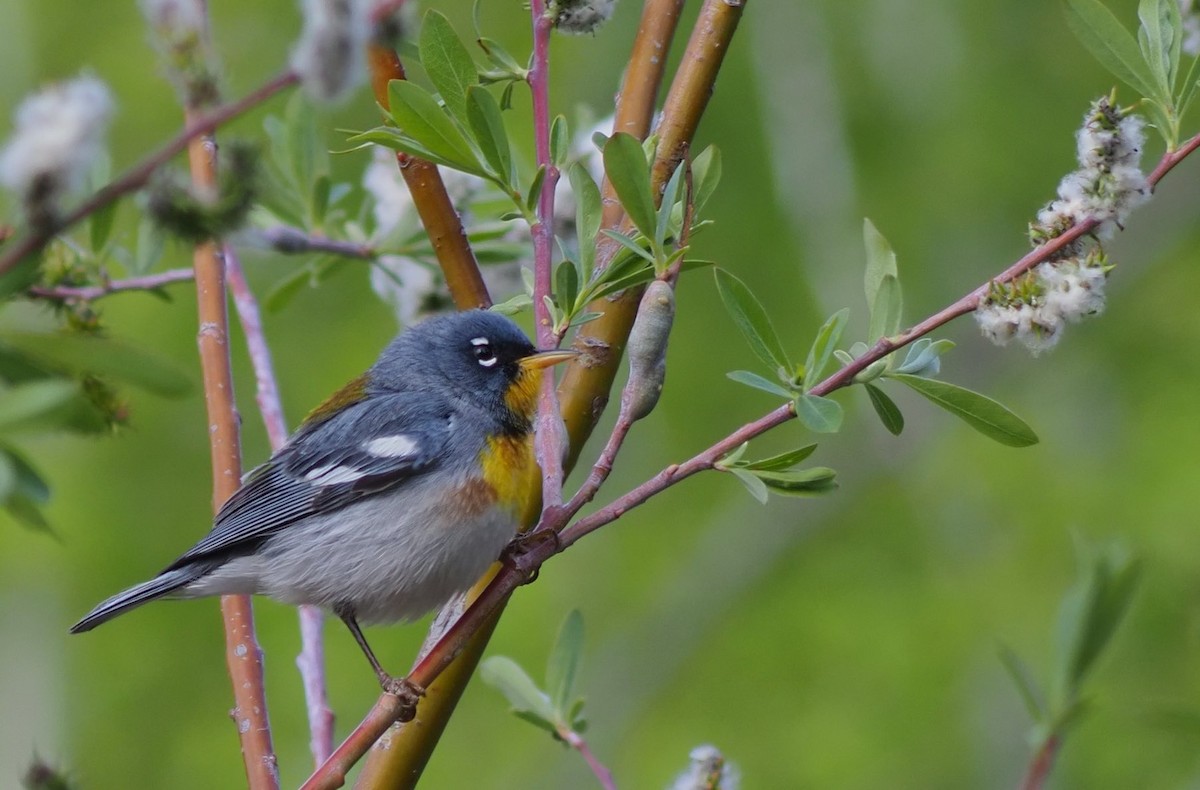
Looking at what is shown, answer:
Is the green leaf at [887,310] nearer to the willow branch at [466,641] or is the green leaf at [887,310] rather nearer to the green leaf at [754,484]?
the green leaf at [754,484]

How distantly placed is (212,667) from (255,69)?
356cm

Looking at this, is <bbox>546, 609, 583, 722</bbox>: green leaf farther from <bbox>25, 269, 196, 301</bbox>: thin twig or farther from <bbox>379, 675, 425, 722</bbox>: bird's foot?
<bbox>25, 269, 196, 301</bbox>: thin twig

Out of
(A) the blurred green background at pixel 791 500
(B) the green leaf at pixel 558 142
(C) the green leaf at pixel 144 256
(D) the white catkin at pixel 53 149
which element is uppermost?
(C) the green leaf at pixel 144 256

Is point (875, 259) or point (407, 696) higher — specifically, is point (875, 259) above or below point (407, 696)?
above

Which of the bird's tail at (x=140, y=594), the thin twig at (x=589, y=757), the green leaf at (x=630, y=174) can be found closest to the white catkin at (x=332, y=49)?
the green leaf at (x=630, y=174)

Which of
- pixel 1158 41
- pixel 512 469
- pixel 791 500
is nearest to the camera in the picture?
pixel 1158 41

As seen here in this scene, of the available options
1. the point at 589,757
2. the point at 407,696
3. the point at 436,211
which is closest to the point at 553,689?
the point at 589,757

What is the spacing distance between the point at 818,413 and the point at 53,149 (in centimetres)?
112

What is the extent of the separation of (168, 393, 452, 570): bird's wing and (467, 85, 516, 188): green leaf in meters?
1.31

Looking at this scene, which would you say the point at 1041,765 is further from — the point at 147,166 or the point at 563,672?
the point at 147,166

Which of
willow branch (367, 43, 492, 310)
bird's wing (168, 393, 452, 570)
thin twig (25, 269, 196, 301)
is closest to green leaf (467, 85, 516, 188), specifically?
willow branch (367, 43, 492, 310)

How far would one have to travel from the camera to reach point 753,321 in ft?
6.36

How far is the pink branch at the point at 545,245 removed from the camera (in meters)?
2.00

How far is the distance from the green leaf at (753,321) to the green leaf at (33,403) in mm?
1071
